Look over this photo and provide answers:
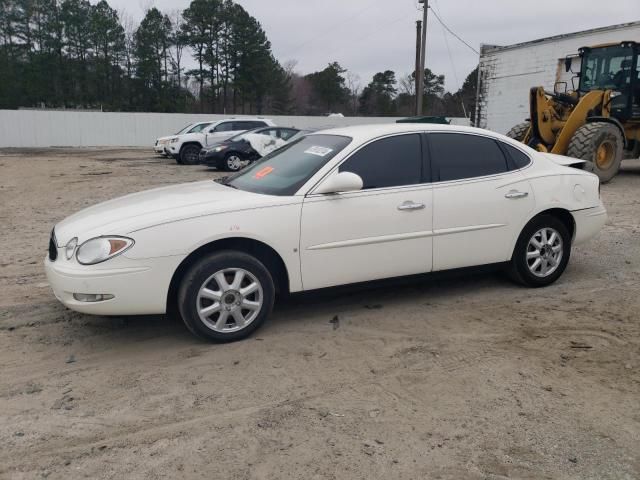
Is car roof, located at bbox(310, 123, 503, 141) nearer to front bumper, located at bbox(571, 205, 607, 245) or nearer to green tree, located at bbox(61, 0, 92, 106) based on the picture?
front bumper, located at bbox(571, 205, 607, 245)

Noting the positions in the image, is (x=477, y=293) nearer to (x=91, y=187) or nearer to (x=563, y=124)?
(x=563, y=124)

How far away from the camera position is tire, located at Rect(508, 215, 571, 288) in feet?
17.4

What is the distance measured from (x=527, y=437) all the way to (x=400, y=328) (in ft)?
5.25

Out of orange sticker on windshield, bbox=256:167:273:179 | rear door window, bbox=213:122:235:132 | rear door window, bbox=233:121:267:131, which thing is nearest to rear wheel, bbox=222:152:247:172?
rear door window, bbox=213:122:235:132

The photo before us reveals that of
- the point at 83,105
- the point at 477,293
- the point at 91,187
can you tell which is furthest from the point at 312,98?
the point at 477,293

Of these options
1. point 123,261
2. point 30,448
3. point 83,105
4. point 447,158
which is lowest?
point 30,448

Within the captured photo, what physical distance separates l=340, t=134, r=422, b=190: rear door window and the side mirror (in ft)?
0.72

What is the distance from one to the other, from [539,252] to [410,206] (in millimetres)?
1543

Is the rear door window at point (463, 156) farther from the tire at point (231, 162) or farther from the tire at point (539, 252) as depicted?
the tire at point (231, 162)

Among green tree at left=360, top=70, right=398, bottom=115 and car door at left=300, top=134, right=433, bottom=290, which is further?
green tree at left=360, top=70, right=398, bottom=115

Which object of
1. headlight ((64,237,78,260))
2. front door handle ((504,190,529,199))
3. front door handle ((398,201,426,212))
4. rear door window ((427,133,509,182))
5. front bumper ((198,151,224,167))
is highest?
rear door window ((427,133,509,182))

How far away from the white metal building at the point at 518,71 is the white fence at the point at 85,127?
10.7m

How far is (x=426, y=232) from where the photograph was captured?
476 centimetres

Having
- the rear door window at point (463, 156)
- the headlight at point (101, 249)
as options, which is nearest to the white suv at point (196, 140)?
the rear door window at point (463, 156)
